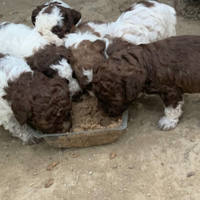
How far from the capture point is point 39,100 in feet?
12.6

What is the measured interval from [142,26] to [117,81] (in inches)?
57.8

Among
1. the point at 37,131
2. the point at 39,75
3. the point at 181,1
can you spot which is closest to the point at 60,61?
the point at 39,75

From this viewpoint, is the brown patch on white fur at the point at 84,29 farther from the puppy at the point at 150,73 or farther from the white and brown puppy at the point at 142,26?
the puppy at the point at 150,73

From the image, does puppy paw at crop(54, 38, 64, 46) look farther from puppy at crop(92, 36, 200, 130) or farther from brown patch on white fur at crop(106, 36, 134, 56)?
puppy at crop(92, 36, 200, 130)

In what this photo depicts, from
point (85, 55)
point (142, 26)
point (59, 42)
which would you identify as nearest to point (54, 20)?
point (59, 42)

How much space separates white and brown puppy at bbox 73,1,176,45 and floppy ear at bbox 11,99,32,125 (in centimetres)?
185

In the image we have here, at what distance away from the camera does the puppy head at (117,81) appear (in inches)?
154

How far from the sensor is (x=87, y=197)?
3.64m

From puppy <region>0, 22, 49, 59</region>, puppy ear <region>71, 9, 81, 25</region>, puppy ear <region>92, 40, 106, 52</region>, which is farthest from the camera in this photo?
puppy ear <region>71, 9, 81, 25</region>

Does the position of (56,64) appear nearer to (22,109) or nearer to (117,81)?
(22,109)

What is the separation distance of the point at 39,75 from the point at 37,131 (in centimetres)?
81

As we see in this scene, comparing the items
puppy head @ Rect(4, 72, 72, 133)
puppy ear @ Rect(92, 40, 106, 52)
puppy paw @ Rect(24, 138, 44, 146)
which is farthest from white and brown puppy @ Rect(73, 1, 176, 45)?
puppy paw @ Rect(24, 138, 44, 146)

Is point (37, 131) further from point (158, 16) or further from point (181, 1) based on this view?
point (181, 1)

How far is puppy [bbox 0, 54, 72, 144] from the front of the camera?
152 inches
